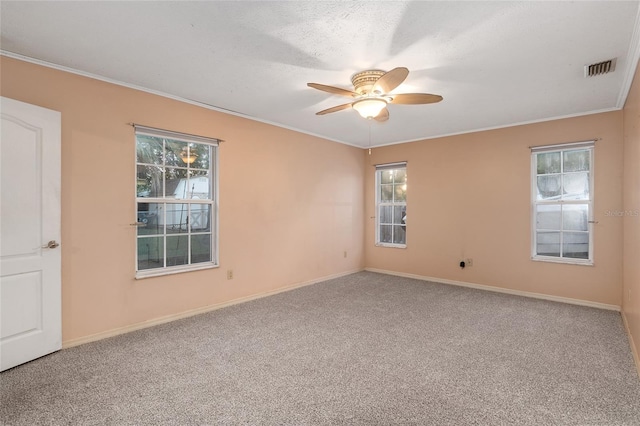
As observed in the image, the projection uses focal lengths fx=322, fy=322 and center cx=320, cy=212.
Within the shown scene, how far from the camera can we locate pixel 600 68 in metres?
2.73

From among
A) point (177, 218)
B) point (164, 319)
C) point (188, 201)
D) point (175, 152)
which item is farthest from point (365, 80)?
point (164, 319)

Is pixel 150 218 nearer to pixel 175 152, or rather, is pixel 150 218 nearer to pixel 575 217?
pixel 175 152

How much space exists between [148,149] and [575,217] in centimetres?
525

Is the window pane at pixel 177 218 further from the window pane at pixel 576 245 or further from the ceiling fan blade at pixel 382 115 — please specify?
the window pane at pixel 576 245

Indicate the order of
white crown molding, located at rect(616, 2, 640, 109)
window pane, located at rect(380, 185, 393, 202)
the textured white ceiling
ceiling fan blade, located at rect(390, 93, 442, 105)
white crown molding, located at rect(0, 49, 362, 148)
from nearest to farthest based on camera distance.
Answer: the textured white ceiling → white crown molding, located at rect(616, 2, 640, 109) → white crown molding, located at rect(0, 49, 362, 148) → ceiling fan blade, located at rect(390, 93, 442, 105) → window pane, located at rect(380, 185, 393, 202)

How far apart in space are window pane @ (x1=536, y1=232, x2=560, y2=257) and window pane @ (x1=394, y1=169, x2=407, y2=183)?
221cm

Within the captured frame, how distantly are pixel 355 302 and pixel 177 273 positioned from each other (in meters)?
2.17

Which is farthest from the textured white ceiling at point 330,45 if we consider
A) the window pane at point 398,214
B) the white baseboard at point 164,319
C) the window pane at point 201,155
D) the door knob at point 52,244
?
the window pane at point 398,214

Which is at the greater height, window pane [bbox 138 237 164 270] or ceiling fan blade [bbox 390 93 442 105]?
ceiling fan blade [bbox 390 93 442 105]

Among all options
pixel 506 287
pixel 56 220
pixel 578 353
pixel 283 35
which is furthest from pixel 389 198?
pixel 56 220

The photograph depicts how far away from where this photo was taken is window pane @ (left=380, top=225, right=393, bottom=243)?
6.05 meters

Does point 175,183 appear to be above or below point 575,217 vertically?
above

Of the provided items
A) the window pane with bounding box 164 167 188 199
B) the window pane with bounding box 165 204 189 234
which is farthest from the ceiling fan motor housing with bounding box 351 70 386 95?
the window pane with bounding box 165 204 189 234

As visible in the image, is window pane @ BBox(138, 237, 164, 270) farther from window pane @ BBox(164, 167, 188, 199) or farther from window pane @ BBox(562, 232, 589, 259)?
window pane @ BBox(562, 232, 589, 259)
